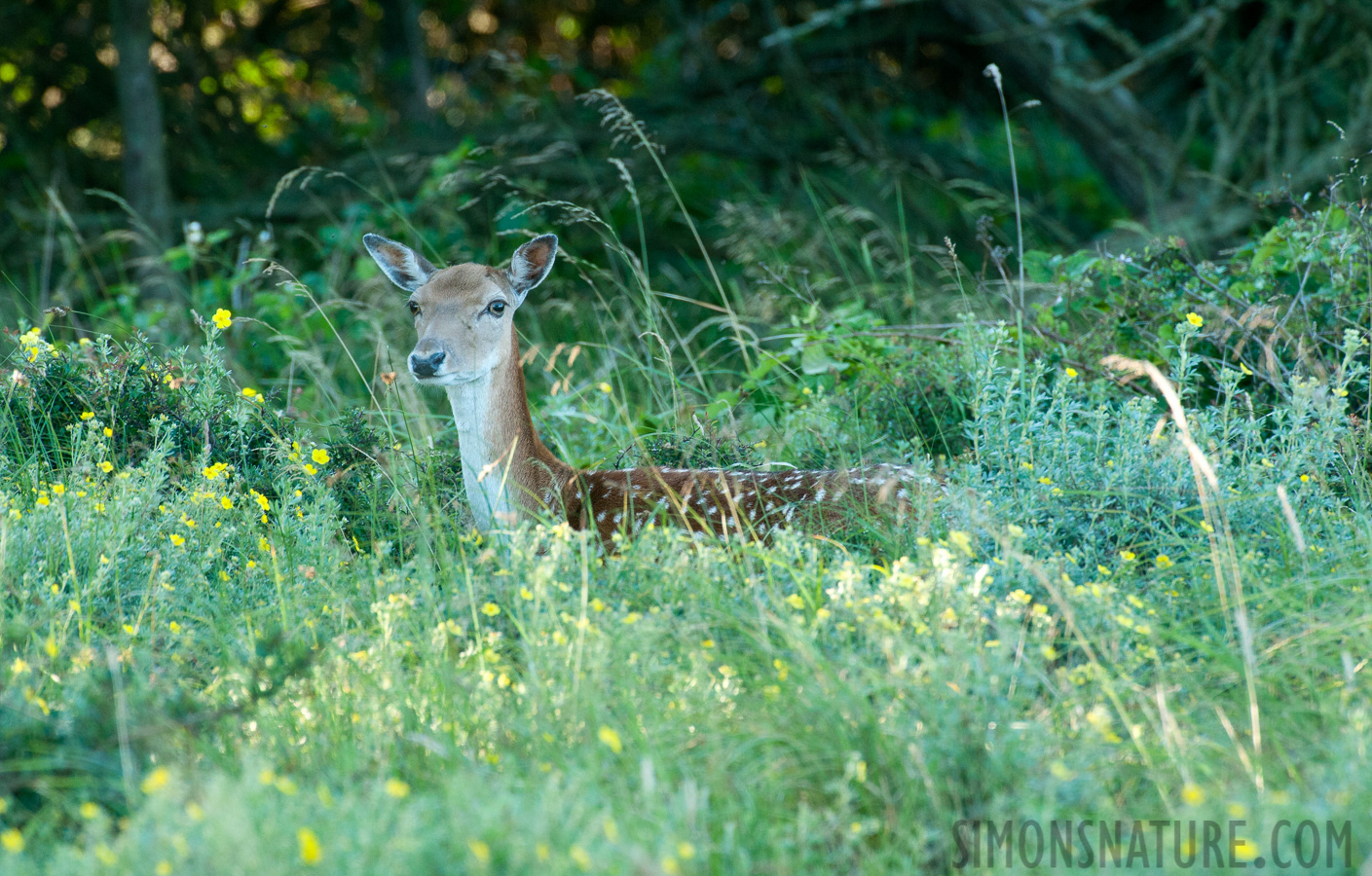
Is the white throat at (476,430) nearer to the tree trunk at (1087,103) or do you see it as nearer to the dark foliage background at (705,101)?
the dark foliage background at (705,101)

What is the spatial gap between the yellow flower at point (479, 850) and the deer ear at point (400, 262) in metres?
3.15

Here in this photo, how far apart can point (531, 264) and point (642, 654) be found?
2.39 meters

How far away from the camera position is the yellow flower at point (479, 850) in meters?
1.96

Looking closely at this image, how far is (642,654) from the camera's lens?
2.83 meters

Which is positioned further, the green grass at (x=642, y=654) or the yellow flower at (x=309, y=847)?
the green grass at (x=642, y=654)

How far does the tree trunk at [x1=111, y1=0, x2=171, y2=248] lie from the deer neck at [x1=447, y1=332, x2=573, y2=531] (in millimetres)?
4685

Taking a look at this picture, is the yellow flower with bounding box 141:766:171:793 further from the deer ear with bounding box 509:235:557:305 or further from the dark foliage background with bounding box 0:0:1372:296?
the dark foliage background with bounding box 0:0:1372:296

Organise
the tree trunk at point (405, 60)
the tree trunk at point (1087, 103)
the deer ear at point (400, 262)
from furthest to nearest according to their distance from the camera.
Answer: the tree trunk at point (405, 60)
the tree trunk at point (1087, 103)
the deer ear at point (400, 262)

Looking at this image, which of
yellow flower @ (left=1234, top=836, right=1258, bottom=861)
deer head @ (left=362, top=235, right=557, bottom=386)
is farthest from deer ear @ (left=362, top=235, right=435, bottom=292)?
yellow flower @ (left=1234, top=836, right=1258, bottom=861)

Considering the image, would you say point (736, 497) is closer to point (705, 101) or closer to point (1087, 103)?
point (1087, 103)

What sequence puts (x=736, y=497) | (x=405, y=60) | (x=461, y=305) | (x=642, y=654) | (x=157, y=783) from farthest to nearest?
1. (x=405, y=60)
2. (x=461, y=305)
3. (x=736, y=497)
4. (x=642, y=654)
5. (x=157, y=783)

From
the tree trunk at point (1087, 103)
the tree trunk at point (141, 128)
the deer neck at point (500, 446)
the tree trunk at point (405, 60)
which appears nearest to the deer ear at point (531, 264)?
the deer neck at point (500, 446)

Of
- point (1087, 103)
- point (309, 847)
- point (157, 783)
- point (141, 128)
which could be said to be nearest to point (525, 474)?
point (157, 783)

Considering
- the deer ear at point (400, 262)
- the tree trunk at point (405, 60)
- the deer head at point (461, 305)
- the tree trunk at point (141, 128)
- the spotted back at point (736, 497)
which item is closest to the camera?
the spotted back at point (736, 497)
